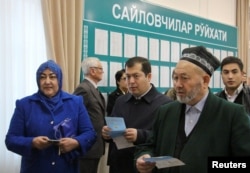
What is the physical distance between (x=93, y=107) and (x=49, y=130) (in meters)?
1.26

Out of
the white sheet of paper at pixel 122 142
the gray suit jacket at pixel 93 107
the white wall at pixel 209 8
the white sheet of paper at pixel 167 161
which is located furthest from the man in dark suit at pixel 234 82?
the white wall at pixel 209 8

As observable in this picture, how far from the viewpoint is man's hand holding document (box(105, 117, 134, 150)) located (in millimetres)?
2279

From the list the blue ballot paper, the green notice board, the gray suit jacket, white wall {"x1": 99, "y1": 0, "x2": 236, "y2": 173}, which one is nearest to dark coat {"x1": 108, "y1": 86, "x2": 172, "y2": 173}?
the blue ballot paper

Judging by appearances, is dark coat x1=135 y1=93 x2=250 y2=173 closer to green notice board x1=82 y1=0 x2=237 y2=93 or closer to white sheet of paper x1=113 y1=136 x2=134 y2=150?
white sheet of paper x1=113 y1=136 x2=134 y2=150

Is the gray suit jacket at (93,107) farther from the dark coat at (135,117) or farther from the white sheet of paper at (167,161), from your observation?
the white sheet of paper at (167,161)

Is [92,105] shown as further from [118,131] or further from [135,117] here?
[118,131]

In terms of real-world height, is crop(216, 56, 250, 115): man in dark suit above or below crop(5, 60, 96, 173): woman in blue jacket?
above

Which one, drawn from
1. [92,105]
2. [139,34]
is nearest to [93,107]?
[92,105]

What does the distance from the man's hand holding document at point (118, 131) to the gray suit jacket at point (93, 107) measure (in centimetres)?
131

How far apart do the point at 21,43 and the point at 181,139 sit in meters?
2.22

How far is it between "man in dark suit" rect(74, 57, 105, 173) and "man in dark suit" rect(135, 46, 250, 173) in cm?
171

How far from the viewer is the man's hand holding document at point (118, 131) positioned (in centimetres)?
228

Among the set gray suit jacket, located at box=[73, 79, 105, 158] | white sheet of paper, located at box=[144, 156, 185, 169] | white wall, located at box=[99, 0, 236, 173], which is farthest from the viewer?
white wall, located at box=[99, 0, 236, 173]

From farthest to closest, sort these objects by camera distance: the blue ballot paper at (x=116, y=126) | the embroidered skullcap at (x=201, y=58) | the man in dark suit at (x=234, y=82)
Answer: the man in dark suit at (x=234, y=82) < the blue ballot paper at (x=116, y=126) < the embroidered skullcap at (x=201, y=58)
